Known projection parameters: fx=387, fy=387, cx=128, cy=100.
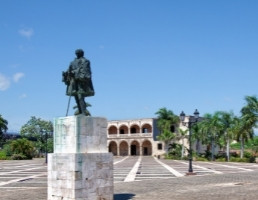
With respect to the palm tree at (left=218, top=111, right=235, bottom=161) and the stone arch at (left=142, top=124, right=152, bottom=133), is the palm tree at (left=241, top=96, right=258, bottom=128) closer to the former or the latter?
the palm tree at (left=218, top=111, right=235, bottom=161)

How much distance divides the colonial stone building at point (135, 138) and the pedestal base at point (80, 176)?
169 ft

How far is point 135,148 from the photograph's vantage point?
68.6 m

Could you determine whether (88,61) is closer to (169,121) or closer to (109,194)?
(109,194)

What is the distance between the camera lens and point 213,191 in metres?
14.1

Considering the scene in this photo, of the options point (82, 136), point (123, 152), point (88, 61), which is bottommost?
point (123, 152)

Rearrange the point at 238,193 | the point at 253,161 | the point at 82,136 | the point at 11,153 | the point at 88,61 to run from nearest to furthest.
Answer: the point at 82,136 → the point at 88,61 → the point at 238,193 → the point at 253,161 → the point at 11,153

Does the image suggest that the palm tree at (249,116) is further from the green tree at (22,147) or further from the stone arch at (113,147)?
the stone arch at (113,147)

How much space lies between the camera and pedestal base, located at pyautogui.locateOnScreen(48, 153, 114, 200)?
1045cm

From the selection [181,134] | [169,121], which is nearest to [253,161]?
[181,134]

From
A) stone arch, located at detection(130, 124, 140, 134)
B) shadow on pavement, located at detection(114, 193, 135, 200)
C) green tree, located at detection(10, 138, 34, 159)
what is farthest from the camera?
stone arch, located at detection(130, 124, 140, 134)

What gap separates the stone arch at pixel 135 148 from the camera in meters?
67.5

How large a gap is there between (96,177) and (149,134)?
53.9 metres

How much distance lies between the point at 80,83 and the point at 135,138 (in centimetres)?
5540

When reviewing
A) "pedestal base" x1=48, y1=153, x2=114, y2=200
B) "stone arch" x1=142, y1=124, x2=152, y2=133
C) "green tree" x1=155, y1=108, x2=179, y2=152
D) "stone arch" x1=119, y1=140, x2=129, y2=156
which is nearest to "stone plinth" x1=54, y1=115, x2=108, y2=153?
"pedestal base" x1=48, y1=153, x2=114, y2=200
